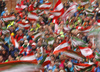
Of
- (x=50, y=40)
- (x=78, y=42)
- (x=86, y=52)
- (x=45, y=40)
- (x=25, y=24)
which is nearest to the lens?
(x=86, y=52)

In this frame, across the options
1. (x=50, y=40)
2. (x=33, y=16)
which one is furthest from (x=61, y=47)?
(x=33, y=16)

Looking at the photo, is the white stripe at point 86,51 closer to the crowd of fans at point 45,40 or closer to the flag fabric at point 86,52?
the flag fabric at point 86,52

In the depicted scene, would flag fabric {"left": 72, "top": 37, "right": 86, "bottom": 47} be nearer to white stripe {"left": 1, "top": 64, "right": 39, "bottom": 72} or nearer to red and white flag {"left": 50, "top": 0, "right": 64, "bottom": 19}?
white stripe {"left": 1, "top": 64, "right": 39, "bottom": 72}

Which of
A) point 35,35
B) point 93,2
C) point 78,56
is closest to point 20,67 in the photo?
point 78,56

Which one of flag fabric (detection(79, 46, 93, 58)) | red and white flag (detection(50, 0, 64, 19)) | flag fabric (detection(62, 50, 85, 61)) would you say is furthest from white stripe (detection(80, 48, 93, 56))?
red and white flag (detection(50, 0, 64, 19))

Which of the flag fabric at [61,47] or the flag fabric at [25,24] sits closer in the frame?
the flag fabric at [61,47]

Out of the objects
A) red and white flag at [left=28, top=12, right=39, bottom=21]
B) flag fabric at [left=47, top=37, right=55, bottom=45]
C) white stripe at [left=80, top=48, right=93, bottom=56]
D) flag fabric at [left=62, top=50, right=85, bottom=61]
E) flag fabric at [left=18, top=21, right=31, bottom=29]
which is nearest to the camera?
flag fabric at [left=62, top=50, right=85, bottom=61]

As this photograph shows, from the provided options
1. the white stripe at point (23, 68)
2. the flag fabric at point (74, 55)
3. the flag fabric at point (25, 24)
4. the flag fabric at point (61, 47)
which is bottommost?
the flag fabric at point (74, 55)

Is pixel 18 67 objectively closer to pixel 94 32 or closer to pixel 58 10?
pixel 94 32

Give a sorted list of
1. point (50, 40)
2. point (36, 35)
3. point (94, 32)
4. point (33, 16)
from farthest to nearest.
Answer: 1. point (33, 16)
2. point (36, 35)
3. point (50, 40)
4. point (94, 32)

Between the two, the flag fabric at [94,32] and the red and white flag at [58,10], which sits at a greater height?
the red and white flag at [58,10]

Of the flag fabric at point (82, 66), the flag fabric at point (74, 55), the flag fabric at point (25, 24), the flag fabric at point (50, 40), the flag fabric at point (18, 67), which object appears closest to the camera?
the flag fabric at point (18, 67)

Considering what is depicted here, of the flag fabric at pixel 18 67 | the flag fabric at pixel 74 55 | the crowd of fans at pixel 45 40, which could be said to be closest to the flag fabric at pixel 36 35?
the crowd of fans at pixel 45 40

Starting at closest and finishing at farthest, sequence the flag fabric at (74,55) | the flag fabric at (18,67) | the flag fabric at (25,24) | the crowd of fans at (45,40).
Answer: the flag fabric at (18,67) → the flag fabric at (74,55) → the crowd of fans at (45,40) → the flag fabric at (25,24)
